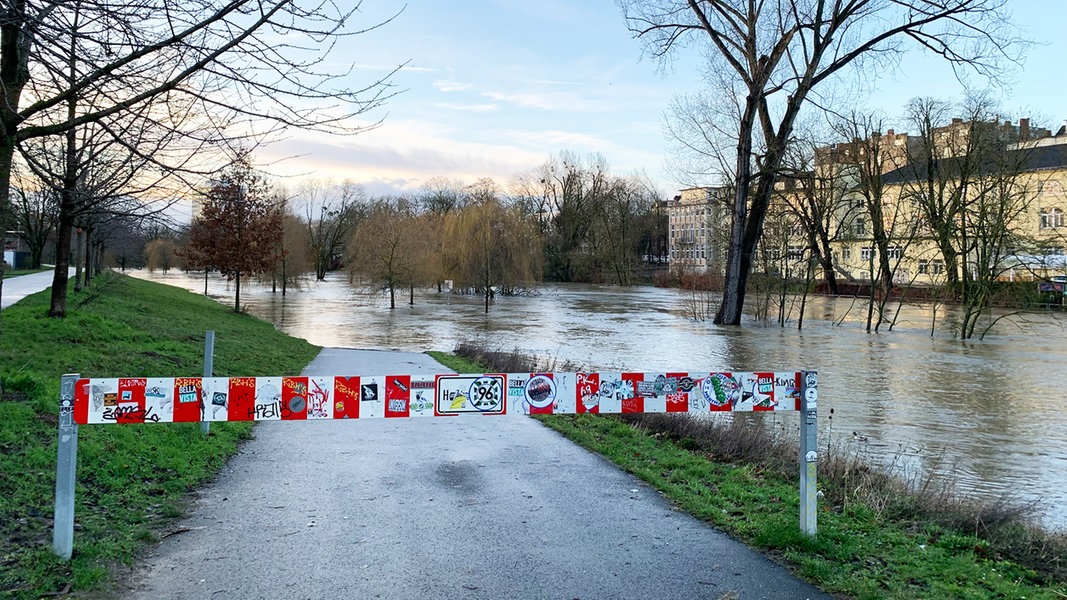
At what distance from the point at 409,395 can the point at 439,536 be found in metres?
0.99

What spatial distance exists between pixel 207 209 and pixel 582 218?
65.6 metres

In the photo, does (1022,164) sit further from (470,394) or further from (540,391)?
(470,394)

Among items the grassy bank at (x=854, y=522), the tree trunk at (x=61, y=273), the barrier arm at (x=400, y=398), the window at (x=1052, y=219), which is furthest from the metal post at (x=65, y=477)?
the window at (x=1052, y=219)

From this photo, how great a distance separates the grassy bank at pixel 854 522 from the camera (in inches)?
179

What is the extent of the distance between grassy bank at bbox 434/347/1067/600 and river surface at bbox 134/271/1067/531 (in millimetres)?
1560

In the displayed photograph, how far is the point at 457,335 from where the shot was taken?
30.4 m

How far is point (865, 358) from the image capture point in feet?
80.7

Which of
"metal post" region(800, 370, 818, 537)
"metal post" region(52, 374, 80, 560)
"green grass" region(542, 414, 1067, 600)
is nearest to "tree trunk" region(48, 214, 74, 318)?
"metal post" region(52, 374, 80, 560)

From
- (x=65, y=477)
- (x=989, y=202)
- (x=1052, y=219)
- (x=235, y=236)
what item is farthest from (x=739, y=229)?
(x=65, y=477)

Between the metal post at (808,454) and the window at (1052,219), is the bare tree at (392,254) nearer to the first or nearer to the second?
the window at (1052,219)

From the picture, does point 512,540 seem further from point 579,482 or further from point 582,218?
point 582,218

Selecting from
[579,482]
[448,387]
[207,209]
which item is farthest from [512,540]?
[207,209]

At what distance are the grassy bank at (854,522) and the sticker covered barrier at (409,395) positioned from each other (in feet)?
3.23

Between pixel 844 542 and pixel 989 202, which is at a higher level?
pixel 989 202
